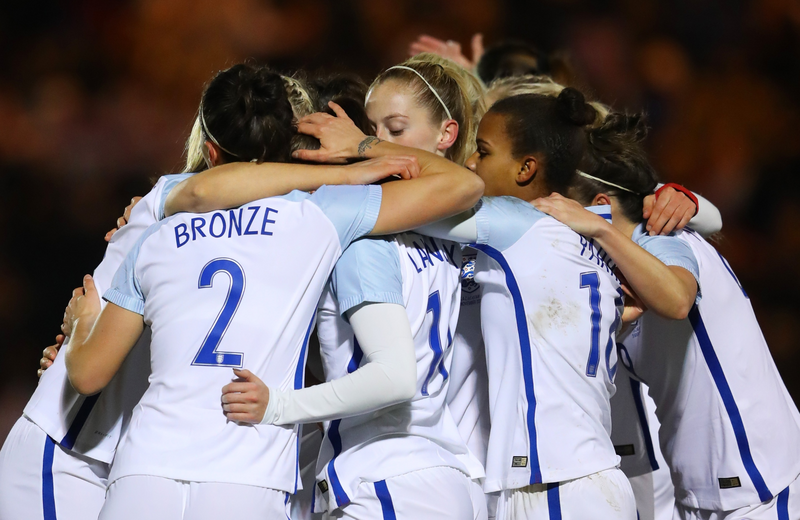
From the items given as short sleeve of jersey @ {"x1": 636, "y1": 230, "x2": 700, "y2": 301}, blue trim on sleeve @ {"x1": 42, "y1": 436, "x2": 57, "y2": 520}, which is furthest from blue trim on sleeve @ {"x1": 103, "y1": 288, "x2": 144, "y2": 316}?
short sleeve of jersey @ {"x1": 636, "y1": 230, "x2": 700, "y2": 301}

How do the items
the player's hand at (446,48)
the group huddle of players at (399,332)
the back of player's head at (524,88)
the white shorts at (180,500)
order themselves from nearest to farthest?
1. the white shorts at (180,500)
2. the group huddle of players at (399,332)
3. the back of player's head at (524,88)
4. the player's hand at (446,48)

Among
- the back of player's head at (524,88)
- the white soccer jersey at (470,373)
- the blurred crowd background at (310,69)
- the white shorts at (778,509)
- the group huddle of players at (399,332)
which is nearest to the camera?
the group huddle of players at (399,332)

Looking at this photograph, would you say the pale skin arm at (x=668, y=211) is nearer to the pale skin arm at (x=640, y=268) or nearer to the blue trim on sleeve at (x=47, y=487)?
the pale skin arm at (x=640, y=268)

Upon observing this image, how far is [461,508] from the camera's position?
1.78 metres

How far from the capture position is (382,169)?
6.30ft

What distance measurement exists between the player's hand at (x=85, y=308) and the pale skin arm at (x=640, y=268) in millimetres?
1184

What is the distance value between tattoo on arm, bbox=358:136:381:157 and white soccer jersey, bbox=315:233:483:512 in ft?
0.82

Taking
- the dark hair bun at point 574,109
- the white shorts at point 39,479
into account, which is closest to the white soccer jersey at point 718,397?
the dark hair bun at point 574,109

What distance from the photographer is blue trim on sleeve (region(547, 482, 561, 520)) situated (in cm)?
186

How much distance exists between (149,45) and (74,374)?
4111mm

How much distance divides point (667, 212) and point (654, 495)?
1167 mm

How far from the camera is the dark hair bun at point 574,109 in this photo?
2.16m

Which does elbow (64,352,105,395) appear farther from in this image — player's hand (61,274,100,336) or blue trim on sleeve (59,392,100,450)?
blue trim on sleeve (59,392,100,450)

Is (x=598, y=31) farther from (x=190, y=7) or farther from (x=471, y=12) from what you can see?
(x=190, y=7)
